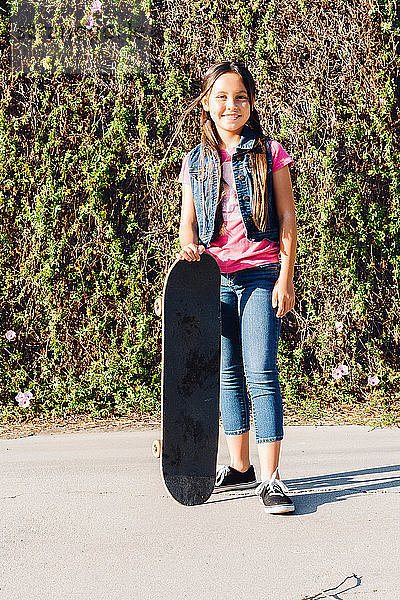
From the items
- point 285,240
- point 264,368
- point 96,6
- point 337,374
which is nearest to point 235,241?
point 285,240

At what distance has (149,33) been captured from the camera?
419 centimetres

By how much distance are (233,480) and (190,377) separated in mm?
523

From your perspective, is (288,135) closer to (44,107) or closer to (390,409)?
(44,107)

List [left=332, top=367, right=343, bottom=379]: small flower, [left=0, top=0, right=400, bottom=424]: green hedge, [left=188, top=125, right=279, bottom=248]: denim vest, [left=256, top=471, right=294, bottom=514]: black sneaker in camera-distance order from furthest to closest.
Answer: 1. [left=332, top=367, right=343, bottom=379]: small flower
2. [left=0, top=0, right=400, bottom=424]: green hedge
3. [left=188, top=125, right=279, bottom=248]: denim vest
4. [left=256, top=471, right=294, bottom=514]: black sneaker

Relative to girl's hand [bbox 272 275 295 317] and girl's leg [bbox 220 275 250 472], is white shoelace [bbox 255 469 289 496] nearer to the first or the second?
girl's leg [bbox 220 275 250 472]

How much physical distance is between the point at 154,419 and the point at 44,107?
1.94 metres

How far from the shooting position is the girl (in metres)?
2.64

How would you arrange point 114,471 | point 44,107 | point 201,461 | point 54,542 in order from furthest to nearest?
point 44,107 → point 114,471 → point 201,461 → point 54,542

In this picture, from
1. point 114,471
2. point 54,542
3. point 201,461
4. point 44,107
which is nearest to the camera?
point 54,542

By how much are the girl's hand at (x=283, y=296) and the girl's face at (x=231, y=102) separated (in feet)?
2.06

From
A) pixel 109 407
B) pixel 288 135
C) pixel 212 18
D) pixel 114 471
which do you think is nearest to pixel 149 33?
pixel 212 18

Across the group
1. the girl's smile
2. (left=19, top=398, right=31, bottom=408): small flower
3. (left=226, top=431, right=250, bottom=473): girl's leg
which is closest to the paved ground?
(left=226, top=431, right=250, bottom=473): girl's leg

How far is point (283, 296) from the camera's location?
2.64 m

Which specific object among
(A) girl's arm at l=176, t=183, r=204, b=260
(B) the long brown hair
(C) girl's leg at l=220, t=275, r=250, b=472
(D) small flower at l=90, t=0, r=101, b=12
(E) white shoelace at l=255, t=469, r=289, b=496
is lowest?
(E) white shoelace at l=255, t=469, r=289, b=496
